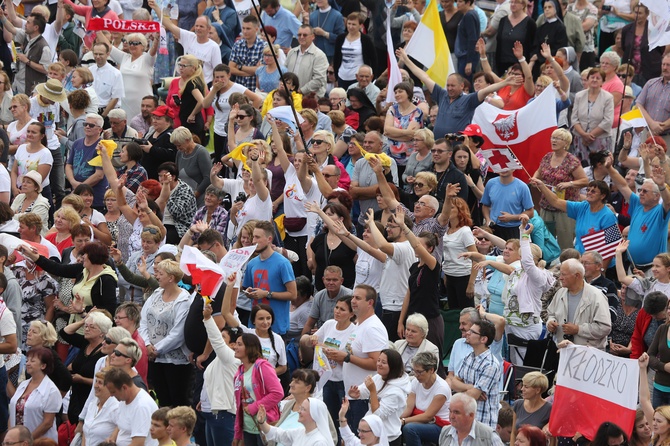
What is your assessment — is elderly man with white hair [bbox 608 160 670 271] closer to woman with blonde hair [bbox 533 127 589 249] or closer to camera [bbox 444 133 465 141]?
woman with blonde hair [bbox 533 127 589 249]

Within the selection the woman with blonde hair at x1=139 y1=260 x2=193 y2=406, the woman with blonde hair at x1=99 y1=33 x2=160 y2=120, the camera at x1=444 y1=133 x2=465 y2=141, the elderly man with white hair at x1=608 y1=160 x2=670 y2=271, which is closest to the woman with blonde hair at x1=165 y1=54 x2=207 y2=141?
the woman with blonde hair at x1=99 y1=33 x2=160 y2=120

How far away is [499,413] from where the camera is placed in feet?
37.6

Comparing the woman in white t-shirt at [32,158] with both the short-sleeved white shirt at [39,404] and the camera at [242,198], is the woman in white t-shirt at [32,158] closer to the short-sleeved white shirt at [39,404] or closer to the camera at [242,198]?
the camera at [242,198]

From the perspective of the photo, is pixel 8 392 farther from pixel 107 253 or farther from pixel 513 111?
pixel 513 111

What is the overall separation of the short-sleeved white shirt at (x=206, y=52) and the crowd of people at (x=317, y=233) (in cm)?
4

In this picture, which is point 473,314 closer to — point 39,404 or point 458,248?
point 458,248

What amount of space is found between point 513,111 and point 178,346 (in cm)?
517

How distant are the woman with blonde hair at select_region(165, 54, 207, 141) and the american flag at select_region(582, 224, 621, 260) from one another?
559 cm

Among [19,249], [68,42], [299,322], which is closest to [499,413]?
[299,322]

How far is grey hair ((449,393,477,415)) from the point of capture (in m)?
10.6

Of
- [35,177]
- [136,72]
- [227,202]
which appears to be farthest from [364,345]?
[136,72]

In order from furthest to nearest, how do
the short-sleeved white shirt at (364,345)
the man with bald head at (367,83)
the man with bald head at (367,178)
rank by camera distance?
1. the man with bald head at (367,83)
2. the man with bald head at (367,178)
3. the short-sleeved white shirt at (364,345)

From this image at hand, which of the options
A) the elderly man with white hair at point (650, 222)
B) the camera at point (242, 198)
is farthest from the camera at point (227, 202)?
the elderly man with white hair at point (650, 222)

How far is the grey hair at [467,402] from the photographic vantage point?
→ 1065 centimetres
